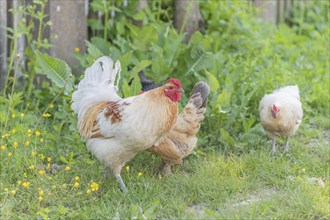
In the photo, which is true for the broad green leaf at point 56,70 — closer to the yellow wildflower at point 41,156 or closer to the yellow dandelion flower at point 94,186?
the yellow wildflower at point 41,156

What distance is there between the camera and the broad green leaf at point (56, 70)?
5.81 metres

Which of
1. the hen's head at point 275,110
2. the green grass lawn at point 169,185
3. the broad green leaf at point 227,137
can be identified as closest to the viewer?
the green grass lawn at point 169,185

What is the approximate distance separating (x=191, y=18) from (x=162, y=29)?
0.77 metres

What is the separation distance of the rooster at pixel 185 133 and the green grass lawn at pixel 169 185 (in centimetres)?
16

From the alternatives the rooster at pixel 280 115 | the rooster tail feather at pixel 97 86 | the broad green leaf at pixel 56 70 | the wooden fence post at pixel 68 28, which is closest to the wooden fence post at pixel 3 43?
the wooden fence post at pixel 68 28

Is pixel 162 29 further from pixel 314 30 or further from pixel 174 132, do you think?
pixel 314 30

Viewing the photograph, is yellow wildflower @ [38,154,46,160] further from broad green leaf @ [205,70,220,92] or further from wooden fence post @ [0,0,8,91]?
broad green leaf @ [205,70,220,92]

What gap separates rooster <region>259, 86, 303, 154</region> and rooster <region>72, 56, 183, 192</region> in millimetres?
1199

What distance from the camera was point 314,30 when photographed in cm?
963

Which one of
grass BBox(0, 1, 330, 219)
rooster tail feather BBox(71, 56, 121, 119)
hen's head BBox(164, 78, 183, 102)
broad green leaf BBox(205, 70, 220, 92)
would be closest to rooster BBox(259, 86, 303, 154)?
grass BBox(0, 1, 330, 219)

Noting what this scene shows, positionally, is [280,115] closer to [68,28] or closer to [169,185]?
[169,185]

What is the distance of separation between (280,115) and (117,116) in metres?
1.63

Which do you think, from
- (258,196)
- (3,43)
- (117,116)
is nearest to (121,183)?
(117,116)

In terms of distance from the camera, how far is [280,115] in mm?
5762
